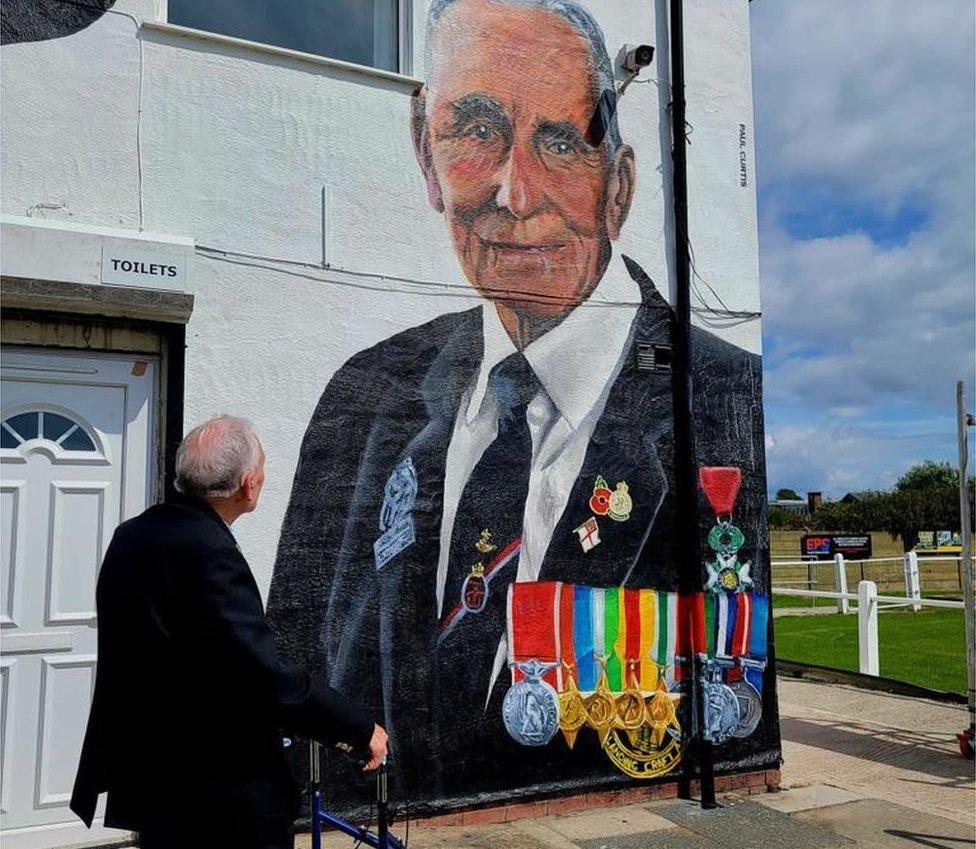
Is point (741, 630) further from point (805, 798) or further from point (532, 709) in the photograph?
point (532, 709)

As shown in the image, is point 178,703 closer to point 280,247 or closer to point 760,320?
point 280,247

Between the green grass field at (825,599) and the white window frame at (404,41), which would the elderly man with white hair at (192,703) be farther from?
the green grass field at (825,599)

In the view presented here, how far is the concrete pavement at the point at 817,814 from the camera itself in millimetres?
5477

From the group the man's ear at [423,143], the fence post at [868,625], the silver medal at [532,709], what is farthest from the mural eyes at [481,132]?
the fence post at [868,625]

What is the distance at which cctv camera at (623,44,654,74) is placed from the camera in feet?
21.3

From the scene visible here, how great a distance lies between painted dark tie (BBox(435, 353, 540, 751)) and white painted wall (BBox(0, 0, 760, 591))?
771mm

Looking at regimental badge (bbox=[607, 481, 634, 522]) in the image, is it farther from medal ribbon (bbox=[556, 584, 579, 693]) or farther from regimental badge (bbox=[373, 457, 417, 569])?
regimental badge (bbox=[373, 457, 417, 569])

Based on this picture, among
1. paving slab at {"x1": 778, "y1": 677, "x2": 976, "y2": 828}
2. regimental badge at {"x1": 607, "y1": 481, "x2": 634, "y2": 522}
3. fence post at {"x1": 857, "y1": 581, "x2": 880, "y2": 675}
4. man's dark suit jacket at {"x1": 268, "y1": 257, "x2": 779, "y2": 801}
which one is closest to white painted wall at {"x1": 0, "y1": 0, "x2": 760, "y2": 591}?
man's dark suit jacket at {"x1": 268, "y1": 257, "x2": 779, "y2": 801}

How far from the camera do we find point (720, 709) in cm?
649

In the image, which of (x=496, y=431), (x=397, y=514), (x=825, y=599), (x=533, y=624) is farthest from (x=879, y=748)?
(x=825, y=599)

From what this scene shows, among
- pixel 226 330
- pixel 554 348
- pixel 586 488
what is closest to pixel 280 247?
pixel 226 330

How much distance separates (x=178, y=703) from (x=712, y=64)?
239 inches

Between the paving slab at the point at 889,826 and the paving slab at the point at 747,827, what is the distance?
0.14m

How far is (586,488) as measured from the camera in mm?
6258
